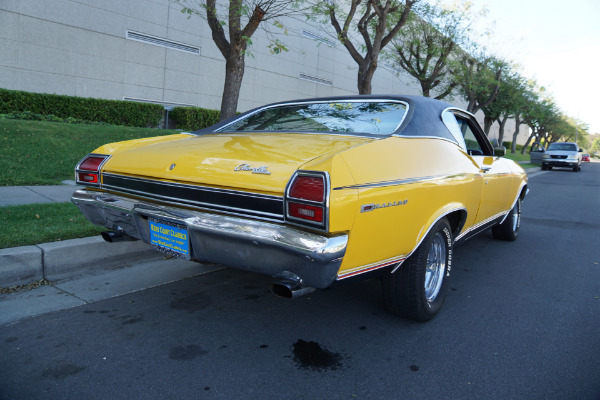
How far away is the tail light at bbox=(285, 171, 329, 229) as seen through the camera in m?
2.11

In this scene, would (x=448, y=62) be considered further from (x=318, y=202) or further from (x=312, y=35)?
(x=318, y=202)

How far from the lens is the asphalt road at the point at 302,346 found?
88.7 inches

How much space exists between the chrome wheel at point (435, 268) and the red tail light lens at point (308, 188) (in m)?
1.40

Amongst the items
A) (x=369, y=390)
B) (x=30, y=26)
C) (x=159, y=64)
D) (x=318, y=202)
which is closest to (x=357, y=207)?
(x=318, y=202)

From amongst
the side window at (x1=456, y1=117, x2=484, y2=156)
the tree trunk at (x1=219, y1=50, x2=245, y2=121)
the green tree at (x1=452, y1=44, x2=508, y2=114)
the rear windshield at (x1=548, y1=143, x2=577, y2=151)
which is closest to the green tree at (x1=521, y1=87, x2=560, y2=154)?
the rear windshield at (x1=548, y1=143, x2=577, y2=151)

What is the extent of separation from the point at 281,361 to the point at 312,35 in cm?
2072

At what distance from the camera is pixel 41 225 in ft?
14.3

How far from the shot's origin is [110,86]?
1398cm

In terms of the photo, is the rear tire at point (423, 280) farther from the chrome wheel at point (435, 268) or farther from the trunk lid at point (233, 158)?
the trunk lid at point (233, 158)

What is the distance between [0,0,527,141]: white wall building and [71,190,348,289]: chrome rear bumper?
11.8 m

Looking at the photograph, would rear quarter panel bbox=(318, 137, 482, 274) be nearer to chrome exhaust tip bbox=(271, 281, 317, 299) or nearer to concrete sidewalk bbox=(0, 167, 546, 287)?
chrome exhaust tip bbox=(271, 281, 317, 299)

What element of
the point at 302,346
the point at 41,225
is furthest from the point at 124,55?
the point at 302,346

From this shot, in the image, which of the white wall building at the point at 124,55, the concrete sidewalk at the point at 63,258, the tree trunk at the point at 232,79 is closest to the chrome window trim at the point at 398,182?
the concrete sidewalk at the point at 63,258

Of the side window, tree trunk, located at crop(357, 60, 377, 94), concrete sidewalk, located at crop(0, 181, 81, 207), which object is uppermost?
tree trunk, located at crop(357, 60, 377, 94)
